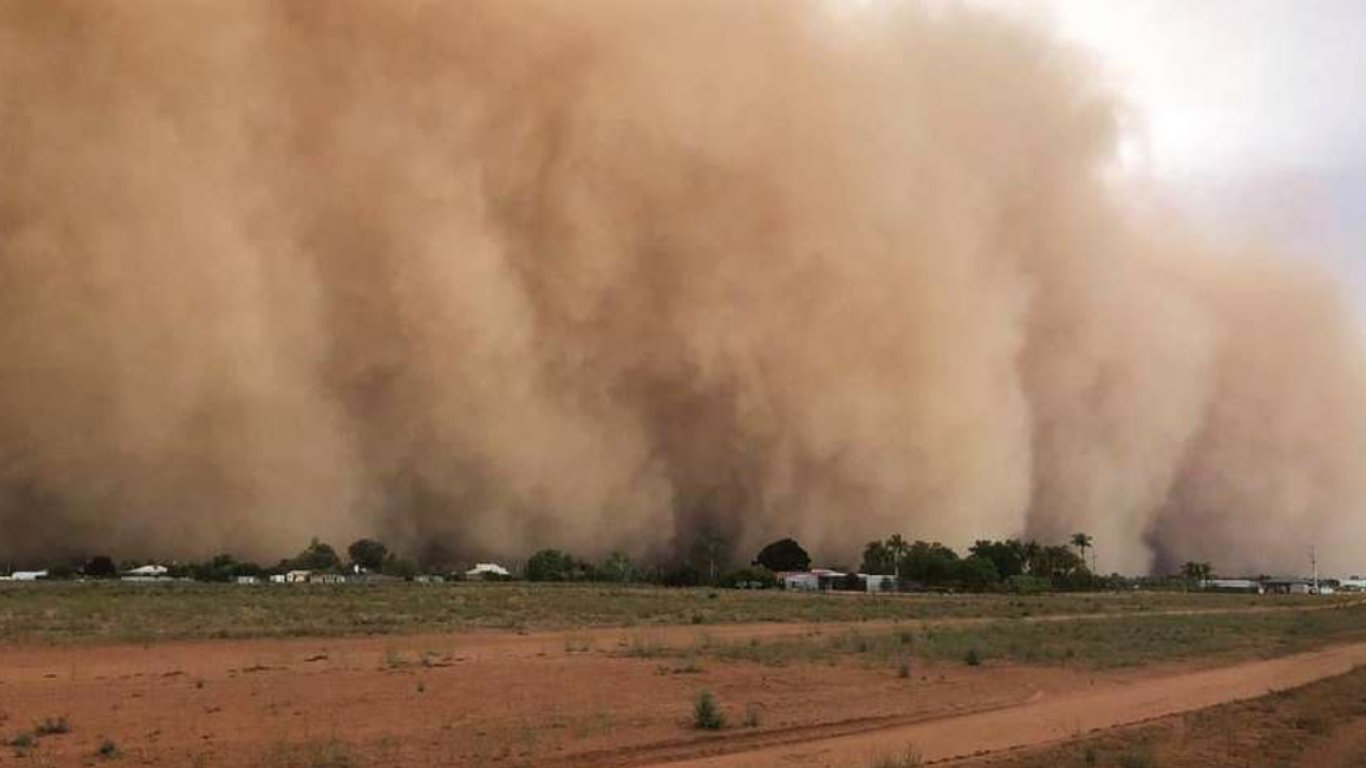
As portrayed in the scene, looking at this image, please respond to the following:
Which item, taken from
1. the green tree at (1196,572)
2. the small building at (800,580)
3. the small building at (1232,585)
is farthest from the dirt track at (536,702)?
the green tree at (1196,572)

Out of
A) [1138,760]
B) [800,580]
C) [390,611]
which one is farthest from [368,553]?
[1138,760]

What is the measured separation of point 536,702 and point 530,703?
0.07 m

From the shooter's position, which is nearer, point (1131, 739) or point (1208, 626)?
point (1131, 739)

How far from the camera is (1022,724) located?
8.33 metres

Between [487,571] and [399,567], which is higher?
[399,567]

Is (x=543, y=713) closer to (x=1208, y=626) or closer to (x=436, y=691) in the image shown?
(x=436, y=691)

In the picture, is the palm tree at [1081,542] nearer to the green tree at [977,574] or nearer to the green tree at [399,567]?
the green tree at [977,574]

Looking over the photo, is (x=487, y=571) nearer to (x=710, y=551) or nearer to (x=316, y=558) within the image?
(x=316, y=558)

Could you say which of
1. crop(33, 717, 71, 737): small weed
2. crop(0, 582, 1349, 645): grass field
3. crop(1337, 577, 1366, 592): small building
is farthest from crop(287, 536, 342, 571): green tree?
crop(1337, 577, 1366, 592): small building

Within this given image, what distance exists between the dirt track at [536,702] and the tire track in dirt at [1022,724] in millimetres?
25

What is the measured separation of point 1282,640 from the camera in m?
18.0

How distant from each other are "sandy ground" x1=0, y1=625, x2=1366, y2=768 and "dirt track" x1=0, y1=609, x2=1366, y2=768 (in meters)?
0.03

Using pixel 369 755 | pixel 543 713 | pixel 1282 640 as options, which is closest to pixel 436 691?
pixel 543 713

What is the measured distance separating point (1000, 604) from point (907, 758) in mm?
25903
